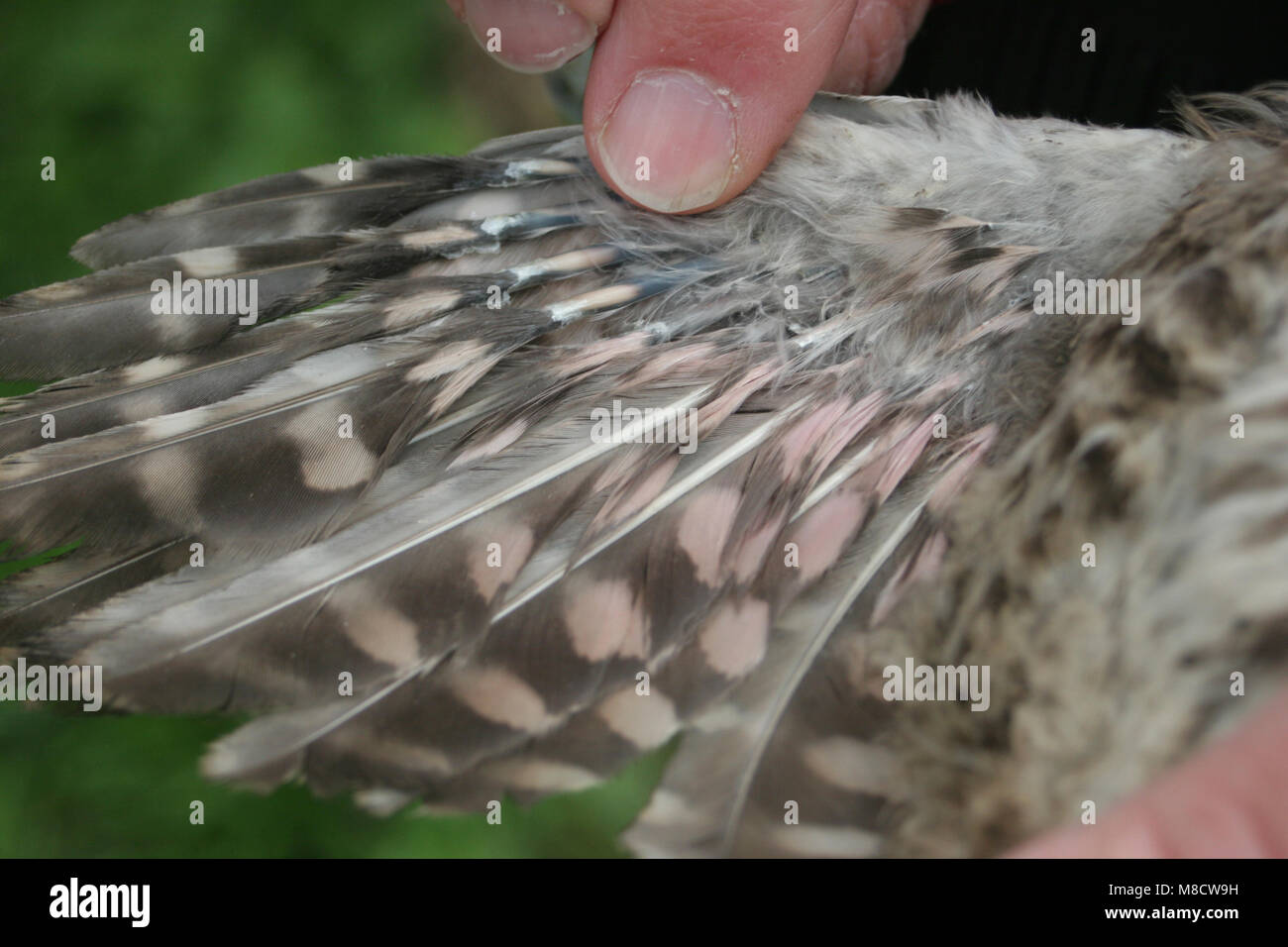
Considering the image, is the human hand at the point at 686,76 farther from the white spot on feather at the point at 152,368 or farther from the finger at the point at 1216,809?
the finger at the point at 1216,809

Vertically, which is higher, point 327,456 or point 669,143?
point 669,143

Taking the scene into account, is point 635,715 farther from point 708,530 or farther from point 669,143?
point 669,143

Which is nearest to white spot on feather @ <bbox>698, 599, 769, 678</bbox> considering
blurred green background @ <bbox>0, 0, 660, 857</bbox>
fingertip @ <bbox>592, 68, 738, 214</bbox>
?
fingertip @ <bbox>592, 68, 738, 214</bbox>

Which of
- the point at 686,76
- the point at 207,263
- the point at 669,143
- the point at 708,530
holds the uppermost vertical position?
the point at 686,76

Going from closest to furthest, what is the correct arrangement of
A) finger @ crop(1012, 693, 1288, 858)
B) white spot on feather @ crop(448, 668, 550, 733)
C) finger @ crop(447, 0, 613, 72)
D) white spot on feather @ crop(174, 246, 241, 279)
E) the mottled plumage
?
finger @ crop(1012, 693, 1288, 858) → the mottled plumage → white spot on feather @ crop(448, 668, 550, 733) → white spot on feather @ crop(174, 246, 241, 279) → finger @ crop(447, 0, 613, 72)

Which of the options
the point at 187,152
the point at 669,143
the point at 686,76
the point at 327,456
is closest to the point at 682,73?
the point at 686,76

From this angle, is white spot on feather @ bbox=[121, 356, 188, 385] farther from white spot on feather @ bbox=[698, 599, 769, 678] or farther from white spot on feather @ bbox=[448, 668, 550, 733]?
white spot on feather @ bbox=[698, 599, 769, 678]

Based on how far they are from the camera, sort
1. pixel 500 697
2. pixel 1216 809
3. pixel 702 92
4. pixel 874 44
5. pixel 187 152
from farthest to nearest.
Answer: pixel 187 152
pixel 874 44
pixel 702 92
pixel 500 697
pixel 1216 809
